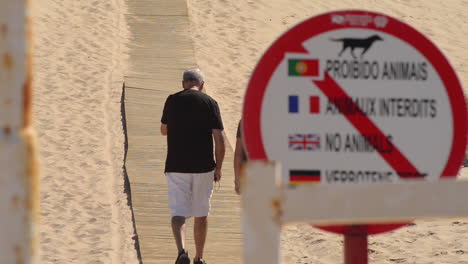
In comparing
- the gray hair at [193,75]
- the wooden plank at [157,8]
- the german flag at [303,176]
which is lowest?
the german flag at [303,176]

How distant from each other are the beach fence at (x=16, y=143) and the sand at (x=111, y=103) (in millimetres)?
6644

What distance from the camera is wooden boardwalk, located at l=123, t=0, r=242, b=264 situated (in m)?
9.84

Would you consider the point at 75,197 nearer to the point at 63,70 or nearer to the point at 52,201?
the point at 52,201

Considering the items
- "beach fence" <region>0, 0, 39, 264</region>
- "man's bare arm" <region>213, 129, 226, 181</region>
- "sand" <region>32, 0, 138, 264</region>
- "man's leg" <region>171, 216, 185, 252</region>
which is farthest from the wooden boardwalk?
"beach fence" <region>0, 0, 39, 264</region>

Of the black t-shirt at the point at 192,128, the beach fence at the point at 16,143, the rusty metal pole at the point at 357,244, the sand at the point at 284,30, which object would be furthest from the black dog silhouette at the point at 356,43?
the sand at the point at 284,30

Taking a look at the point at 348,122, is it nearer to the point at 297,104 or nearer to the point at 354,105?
the point at 354,105

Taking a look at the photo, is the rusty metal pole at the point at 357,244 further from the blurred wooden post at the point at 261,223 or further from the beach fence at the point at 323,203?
the blurred wooden post at the point at 261,223

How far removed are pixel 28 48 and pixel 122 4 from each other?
1899 centimetres

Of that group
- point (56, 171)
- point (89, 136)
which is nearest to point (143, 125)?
point (89, 136)

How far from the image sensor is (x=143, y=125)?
45.9ft

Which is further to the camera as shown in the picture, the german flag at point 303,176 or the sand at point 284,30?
the sand at point 284,30

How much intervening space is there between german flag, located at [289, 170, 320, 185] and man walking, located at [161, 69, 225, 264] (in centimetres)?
483

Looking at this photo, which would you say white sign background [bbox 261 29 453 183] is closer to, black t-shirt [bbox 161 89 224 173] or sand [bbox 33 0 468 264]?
black t-shirt [bbox 161 89 224 173]

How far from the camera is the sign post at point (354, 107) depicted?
3.44 meters
